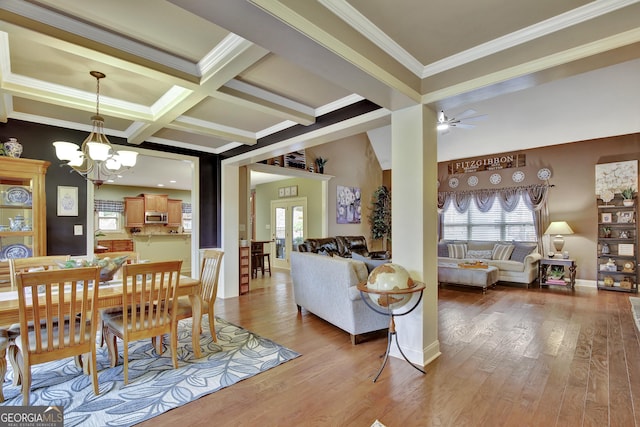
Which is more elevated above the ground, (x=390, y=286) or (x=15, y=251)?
(x=15, y=251)

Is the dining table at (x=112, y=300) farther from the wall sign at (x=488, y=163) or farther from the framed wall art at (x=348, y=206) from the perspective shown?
the wall sign at (x=488, y=163)

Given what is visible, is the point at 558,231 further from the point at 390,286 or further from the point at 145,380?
the point at 145,380

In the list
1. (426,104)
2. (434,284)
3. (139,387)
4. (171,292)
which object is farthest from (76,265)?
(426,104)

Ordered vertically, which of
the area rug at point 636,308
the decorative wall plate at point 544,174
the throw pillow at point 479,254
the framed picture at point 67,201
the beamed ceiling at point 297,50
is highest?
the beamed ceiling at point 297,50

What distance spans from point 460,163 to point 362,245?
342cm

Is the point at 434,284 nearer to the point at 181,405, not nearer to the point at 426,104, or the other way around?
the point at 426,104

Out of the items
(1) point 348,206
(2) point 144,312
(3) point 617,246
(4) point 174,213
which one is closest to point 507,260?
(3) point 617,246

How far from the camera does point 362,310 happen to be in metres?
3.37

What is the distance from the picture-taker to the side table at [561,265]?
602 centimetres

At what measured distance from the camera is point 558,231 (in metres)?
6.23

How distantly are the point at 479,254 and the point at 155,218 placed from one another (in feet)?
28.5

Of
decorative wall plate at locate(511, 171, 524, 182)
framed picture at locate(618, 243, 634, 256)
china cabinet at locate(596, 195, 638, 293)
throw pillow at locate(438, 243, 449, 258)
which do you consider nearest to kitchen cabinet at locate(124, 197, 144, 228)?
throw pillow at locate(438, 243, 449, 258)

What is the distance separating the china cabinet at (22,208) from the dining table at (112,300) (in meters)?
1.18

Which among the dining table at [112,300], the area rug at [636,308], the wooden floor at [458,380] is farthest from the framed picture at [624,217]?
the dining table at [112,300]
